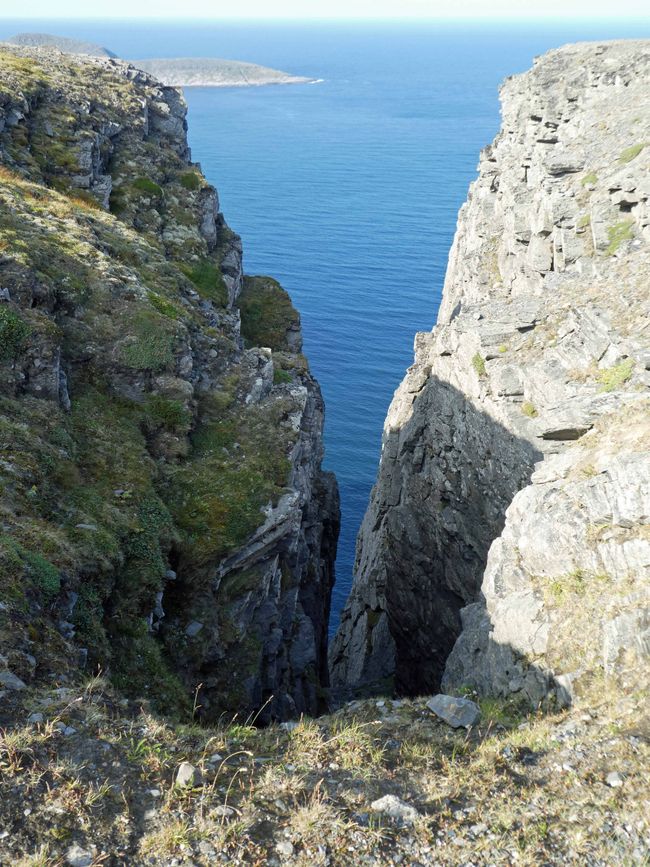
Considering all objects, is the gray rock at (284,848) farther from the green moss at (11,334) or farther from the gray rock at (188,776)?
the green moss at (11,334)

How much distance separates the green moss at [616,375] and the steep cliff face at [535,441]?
0.31 ft

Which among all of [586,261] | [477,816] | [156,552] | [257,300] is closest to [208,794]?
[477,816]

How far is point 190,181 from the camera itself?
50.5m

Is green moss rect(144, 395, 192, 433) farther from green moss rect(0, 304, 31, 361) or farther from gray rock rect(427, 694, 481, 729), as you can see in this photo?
gray rock rect(427, 694, 481, 729)

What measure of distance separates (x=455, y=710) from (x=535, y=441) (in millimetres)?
13342

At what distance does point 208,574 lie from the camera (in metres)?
24.5

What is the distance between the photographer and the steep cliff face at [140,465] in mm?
19422

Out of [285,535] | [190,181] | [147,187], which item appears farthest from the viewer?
[190,181]

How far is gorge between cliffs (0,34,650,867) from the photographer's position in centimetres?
1287

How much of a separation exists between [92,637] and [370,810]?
9.62 metres

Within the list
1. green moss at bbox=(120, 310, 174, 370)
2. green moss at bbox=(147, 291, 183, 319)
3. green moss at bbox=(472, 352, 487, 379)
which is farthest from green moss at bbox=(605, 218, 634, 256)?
green moss at bbox=(120, 310, 174, 370)

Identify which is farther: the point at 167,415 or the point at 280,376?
the point at 280,376

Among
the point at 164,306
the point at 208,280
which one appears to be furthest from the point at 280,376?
the point at 208,280

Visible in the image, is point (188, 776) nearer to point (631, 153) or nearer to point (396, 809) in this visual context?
point (396, 809)
